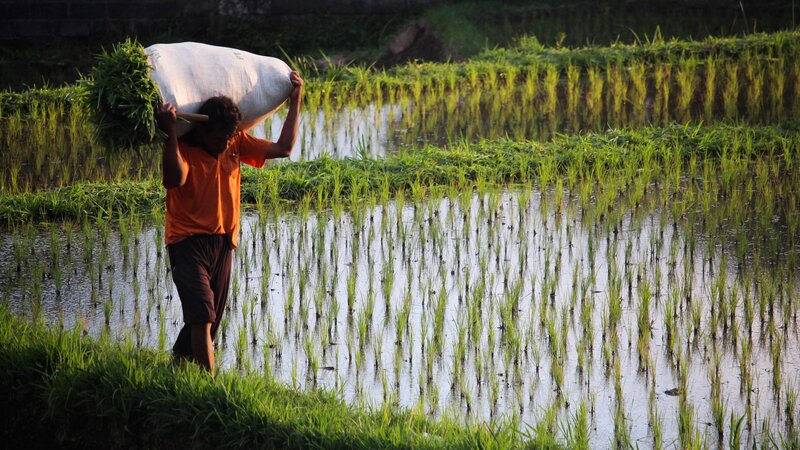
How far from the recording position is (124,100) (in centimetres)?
352

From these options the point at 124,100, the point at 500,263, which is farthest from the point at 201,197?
the point at 500,263

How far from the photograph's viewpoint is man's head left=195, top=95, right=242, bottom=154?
3.60m

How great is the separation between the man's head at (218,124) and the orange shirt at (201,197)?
4 cm

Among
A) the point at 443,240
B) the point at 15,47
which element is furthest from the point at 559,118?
the point at 15,47

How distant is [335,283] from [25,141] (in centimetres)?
347

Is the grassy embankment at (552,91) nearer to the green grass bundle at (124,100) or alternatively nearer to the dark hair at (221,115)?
the green grass bundle at (124,100)

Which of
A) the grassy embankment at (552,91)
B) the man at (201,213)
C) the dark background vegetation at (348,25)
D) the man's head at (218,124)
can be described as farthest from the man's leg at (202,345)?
the dark background vegetation at (348,25)

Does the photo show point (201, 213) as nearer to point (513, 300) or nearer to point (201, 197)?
point (201, 197)

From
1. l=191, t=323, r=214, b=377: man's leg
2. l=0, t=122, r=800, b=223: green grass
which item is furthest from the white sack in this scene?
l=0, t=122, r=800, b=223: green grass

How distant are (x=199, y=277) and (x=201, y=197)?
27 centimetres

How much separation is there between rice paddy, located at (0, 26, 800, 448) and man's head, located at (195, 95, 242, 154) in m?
0.77

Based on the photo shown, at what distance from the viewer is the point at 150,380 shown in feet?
11.2

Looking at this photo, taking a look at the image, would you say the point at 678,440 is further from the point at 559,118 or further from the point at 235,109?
the point at 559,118

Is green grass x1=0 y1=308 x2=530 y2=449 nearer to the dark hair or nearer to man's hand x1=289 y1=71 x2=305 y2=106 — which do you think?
the dark hair
